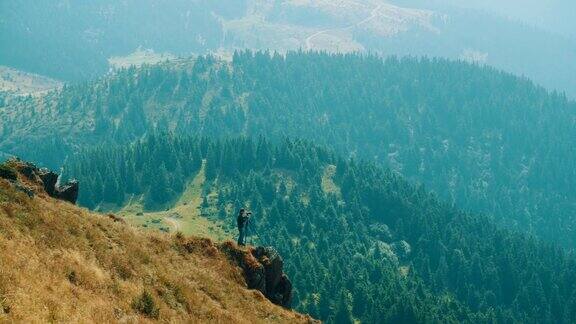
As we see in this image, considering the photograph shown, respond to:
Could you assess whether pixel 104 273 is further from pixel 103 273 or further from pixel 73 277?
pixel 73 277

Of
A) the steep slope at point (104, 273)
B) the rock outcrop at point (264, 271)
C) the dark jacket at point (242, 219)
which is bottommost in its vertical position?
the rock outcrop at point (264, 271)

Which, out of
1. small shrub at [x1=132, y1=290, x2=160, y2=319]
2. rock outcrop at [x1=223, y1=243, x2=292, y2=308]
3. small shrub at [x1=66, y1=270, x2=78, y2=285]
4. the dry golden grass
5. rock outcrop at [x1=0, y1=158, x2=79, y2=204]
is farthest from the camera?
rock outcrop at [x1=223, y1=243, x2=292, y2=308]

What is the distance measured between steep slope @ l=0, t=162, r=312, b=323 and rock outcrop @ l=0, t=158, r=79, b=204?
0.27 m

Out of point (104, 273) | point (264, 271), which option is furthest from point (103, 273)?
point (264, 271)

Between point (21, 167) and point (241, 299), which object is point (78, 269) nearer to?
point (241, 299)

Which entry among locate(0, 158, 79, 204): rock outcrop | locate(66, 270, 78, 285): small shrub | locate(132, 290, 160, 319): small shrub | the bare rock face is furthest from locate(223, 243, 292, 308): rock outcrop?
locate(66, 270, 78, 285): small shrub

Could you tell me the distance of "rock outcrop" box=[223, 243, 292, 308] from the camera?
183 feet

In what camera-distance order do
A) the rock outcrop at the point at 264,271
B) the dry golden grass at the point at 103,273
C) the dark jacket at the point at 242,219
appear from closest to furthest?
the dry golden grass at the point at 103,273 < the rock outcrop at the point at 264,271 < the dark jacket at the point at 242,219

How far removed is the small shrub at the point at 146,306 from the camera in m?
34.6

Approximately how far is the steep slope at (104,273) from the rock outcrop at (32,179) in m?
0.27

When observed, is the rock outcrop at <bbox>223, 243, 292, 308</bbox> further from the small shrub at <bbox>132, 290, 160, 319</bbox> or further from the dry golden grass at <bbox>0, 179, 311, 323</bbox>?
the small shrub at <bbox>132, 290, 160, 319</bbox>

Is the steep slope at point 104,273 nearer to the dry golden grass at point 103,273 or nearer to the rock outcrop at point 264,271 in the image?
the dry golden grass at point 103,273

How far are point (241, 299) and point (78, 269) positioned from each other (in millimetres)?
16404

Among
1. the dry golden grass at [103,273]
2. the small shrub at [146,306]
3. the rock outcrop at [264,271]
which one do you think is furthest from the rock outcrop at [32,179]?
the rock outcrop at [264,271]
